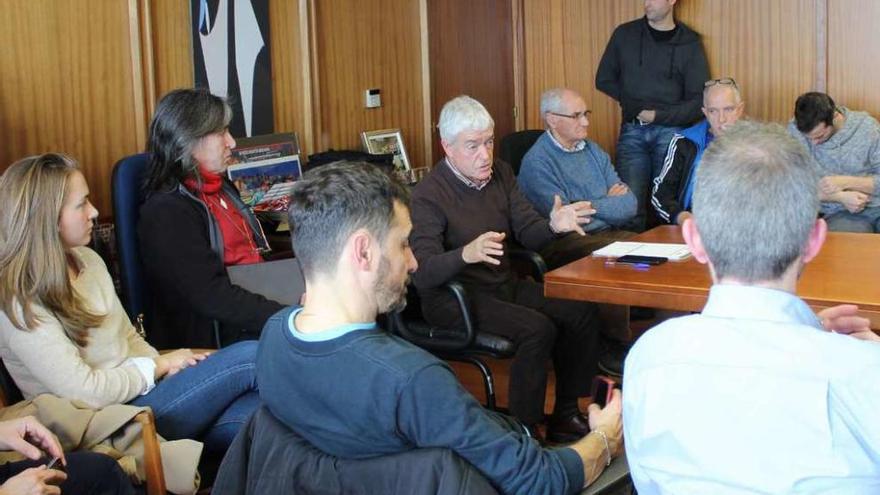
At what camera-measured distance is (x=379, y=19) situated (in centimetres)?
512

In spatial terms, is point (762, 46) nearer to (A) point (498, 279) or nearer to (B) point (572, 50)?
(B) point (572, 50)

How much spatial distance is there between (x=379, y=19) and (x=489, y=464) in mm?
3955

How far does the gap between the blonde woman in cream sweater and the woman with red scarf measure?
271 millimetres

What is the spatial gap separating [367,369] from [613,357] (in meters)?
2.83

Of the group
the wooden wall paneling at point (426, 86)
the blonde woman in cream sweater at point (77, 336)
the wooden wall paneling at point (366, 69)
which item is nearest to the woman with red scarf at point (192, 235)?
the blonde woman in cream sweater at point (77, 336)

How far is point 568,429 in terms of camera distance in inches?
136

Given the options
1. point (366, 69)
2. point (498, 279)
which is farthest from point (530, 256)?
point (366, 69)

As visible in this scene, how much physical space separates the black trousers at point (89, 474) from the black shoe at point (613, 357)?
2377 millimetres

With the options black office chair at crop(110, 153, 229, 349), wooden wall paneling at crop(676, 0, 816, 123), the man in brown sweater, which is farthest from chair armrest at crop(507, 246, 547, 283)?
wooden wall paneling at crop(676, 0, 816, 123)

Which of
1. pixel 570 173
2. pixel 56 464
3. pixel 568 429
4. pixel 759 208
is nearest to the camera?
pixel 759 208

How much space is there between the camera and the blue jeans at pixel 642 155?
521 cm

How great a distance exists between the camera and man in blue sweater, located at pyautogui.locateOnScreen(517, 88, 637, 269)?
4191mm

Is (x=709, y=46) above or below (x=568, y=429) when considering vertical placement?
above

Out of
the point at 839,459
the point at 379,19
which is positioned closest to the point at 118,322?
the point at 839,459
